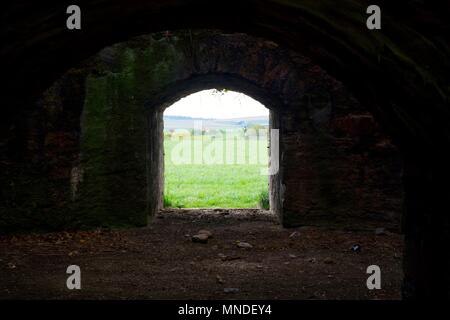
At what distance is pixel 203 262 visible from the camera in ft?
17.2

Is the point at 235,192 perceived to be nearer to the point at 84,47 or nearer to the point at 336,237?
the point at 336,237

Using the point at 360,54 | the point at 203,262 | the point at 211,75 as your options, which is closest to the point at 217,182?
the point at 211,75

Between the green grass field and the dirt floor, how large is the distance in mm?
2435

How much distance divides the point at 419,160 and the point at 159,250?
3662 mm

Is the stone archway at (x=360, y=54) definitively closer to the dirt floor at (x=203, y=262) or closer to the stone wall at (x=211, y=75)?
the dirt floor at (x=203, y=262)

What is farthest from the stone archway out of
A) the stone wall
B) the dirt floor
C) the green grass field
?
the green grass field

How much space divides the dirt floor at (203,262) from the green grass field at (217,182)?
2.43 meters

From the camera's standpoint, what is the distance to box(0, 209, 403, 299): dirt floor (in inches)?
161

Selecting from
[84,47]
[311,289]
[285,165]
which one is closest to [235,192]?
[285,165]

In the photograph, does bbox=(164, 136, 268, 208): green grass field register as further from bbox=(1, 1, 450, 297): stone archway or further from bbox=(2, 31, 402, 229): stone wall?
bbox=(1, 1, 450, 297): stone archway

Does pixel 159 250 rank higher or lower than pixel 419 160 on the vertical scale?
lower

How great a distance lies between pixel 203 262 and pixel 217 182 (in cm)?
846

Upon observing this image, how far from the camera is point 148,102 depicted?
6.82 m
